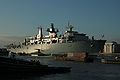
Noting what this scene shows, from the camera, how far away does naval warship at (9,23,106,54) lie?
431 ft

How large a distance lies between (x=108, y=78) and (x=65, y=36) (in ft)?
306

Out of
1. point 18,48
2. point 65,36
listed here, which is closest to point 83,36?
point 65,36

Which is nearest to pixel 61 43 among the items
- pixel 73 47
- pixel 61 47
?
pixel 61 47

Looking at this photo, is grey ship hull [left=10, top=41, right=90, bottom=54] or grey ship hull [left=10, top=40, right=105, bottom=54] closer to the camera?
grey ship hull [left=10, top=40, right=105, bottom=54]

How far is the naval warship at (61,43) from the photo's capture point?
431 feet

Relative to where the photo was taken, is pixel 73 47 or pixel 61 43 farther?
pixel 61 43

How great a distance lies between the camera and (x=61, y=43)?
14300 cm

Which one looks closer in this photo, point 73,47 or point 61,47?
point 73,47

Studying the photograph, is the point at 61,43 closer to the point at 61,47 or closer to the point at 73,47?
the point at 61,47

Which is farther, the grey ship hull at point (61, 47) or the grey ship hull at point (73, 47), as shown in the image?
the grey ship hull at point (61, 47)

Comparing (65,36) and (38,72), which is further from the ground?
(65,36)

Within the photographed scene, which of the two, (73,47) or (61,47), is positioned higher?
(61,47)

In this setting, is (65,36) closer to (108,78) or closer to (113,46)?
(113,46)

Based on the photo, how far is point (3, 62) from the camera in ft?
177
